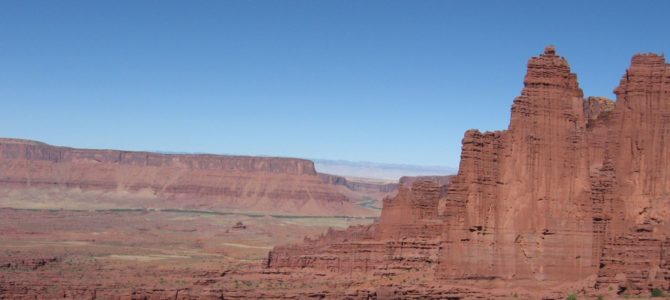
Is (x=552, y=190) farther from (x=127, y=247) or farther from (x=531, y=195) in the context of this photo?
(x=127, y=247)

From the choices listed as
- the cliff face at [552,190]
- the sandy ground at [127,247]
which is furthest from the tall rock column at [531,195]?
the sandy ground at [127,247]

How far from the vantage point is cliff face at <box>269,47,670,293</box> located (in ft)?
176

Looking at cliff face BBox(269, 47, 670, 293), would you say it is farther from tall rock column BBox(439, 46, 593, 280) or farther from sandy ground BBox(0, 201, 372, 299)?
sandy ground BBox(0, 201, 372, 299)

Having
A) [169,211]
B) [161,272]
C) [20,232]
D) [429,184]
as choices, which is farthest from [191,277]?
[169,211]

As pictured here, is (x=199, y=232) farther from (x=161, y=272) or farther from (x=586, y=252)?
(x=586, y=252)

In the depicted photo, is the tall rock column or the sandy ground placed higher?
the tall rock column

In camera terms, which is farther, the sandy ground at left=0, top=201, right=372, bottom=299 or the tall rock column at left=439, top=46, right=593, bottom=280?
the sandy ground at left=0, top=201, right=372, bottom=299

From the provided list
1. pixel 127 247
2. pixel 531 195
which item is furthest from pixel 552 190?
pixel 127 247

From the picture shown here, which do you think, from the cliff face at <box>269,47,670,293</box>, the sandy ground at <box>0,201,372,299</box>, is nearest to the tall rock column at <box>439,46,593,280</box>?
the cliff face at <box>269,47,670,293</box>

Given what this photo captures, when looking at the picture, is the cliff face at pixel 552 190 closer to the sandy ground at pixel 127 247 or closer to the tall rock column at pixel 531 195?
the tall rock column at pixel 531 195

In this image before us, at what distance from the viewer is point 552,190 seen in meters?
53.8

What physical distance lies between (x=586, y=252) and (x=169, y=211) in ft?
478

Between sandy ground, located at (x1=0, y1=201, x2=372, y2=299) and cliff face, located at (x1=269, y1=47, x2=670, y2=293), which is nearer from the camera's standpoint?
cliff face, located at (x1=269, y1=47, x2=670, y2=293)

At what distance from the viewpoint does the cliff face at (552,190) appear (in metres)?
53.5
